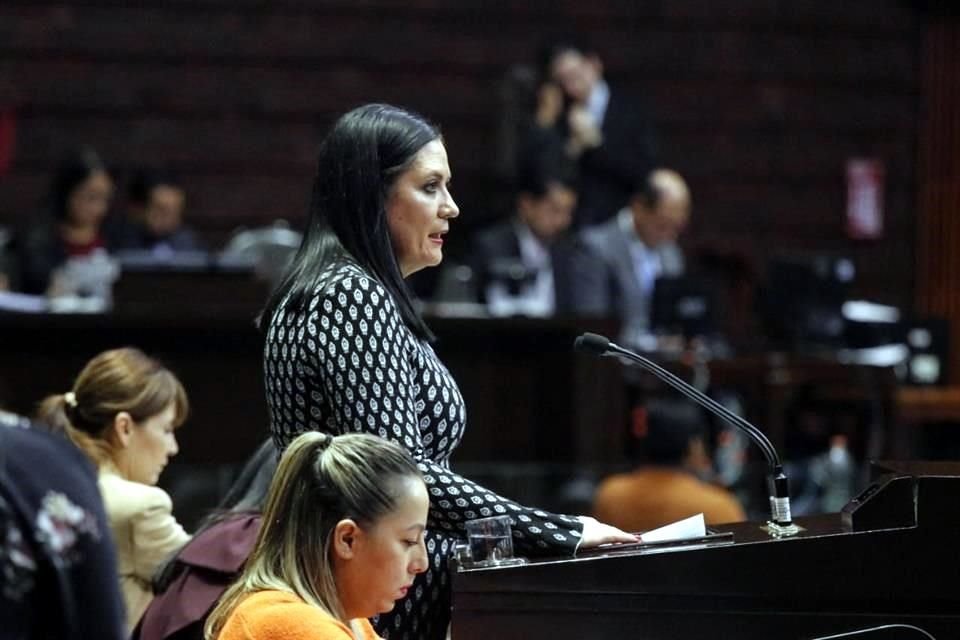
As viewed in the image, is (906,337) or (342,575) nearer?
(342,575)

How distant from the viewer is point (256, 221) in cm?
1014

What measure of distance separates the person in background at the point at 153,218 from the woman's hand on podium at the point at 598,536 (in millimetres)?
6455

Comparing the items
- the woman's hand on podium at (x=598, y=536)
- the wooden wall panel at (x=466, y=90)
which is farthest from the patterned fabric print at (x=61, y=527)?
the wooden wall panel at (x=466, y=90)

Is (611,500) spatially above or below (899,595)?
below

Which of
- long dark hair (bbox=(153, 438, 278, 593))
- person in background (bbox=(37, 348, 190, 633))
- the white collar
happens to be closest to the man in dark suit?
the white collar

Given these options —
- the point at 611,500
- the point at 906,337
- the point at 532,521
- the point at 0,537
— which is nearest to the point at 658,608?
the point at 532,521

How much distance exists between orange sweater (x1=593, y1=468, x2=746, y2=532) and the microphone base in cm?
215

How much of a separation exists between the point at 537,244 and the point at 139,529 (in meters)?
5.21

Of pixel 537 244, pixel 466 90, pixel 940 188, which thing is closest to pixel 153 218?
pixel 537 244

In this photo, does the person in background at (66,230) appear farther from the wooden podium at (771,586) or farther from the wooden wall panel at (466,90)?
the wooden podium at (771,586)

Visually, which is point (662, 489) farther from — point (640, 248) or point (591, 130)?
point (591, 130)

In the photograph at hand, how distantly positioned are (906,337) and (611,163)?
1.69m

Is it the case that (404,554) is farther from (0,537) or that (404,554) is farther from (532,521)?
(0,537)

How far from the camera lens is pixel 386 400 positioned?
277 cm
